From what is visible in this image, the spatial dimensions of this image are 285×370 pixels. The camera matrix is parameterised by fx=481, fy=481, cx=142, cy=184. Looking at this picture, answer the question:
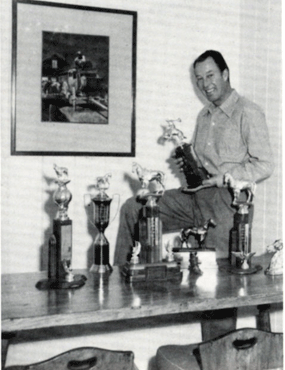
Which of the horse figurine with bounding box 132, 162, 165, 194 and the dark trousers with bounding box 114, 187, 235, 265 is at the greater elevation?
the horse figurine with bounding box 132, 162, 165, 194

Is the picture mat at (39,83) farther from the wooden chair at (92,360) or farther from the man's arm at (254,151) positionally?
the wooden chair at (92,360)

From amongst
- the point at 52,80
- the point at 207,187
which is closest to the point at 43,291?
the point at 207,187

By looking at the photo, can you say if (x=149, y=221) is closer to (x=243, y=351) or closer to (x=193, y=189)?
(x=243, y=351)

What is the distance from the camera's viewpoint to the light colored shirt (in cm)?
283

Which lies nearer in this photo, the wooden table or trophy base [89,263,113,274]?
the wooden table

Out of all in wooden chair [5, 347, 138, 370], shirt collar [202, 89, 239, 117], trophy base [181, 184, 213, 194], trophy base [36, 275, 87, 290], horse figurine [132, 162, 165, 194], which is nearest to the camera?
wooden chair [5, 347, 138, 370]

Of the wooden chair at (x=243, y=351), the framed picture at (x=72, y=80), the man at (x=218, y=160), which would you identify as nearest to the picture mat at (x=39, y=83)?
the framed picture at (x=72, y=80)

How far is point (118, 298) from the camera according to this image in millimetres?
1767

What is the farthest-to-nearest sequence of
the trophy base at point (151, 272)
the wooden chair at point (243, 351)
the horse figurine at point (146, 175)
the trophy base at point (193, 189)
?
the trophy base at point (193, 189) → the horse figurine at point (146, 175) → the trophy base at point (151, 272) → the wooden chair at point (243, 351)

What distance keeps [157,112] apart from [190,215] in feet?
3.06

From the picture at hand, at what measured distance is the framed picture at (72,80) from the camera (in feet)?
10.7

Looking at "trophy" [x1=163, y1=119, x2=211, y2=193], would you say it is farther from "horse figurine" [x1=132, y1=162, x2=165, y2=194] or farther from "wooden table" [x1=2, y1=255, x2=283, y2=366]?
"wooden table" [x1=2, y1=255, x2=283, y2=366]

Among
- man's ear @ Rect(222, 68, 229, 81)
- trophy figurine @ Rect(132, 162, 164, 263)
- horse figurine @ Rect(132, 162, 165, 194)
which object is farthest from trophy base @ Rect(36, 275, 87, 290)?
man's ear @ Rect(222, 68, 229, 81)

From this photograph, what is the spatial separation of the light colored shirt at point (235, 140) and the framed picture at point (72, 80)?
0.60 metres
